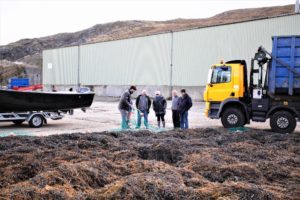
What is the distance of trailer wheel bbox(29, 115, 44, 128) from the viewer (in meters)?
14.0

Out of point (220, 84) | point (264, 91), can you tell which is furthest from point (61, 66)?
point (264, 91)

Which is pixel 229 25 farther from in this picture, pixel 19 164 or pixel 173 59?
pixel 19 164

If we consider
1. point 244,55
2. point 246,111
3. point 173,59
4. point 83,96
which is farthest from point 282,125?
point 173,59

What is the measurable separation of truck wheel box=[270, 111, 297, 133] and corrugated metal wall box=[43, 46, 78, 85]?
103ft

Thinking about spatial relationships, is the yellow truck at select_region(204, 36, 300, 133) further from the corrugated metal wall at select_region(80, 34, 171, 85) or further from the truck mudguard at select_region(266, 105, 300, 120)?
the corrugated metal wall at select_region(80, 34, 171, 85)

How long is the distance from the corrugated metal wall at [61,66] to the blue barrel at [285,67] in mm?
31212

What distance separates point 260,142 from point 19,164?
6.18m

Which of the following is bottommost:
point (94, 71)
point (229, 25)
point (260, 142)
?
point (260, 142)

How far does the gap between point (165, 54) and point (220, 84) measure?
62.9 feet

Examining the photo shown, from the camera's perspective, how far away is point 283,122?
1253 cm

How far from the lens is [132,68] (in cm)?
3525

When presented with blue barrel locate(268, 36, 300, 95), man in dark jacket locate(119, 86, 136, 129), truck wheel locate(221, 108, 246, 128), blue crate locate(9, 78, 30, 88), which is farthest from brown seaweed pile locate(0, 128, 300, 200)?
blue crate locate(9, 78, 30, 88)

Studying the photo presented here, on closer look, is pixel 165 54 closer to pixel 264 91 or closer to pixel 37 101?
pixel 37 101

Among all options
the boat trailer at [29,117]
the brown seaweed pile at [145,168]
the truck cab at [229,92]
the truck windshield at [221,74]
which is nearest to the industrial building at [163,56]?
the truck cab at [229,92]
